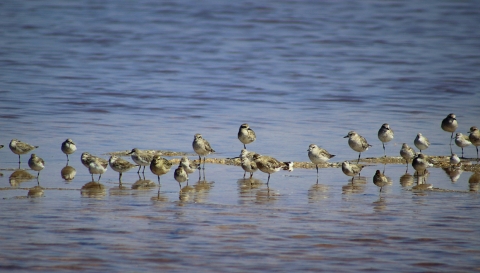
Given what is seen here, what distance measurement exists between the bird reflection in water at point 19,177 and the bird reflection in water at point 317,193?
5337 mm

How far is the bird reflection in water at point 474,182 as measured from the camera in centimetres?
1395

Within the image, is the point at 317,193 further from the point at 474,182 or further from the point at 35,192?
the point at 35,192

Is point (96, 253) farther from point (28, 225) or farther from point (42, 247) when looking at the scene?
point (28, 225)

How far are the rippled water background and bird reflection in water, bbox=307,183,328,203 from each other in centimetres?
6

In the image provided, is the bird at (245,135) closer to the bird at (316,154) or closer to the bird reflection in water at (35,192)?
the bird at (316,154)

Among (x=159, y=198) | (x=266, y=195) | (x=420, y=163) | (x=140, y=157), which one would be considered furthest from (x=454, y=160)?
(x=159, y=198)

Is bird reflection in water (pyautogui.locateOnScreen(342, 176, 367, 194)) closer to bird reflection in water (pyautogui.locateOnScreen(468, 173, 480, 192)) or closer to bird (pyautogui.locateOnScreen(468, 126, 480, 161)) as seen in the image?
bird reflection in water (pyautogui.locateOnScreen(468, 173, 480, 192))

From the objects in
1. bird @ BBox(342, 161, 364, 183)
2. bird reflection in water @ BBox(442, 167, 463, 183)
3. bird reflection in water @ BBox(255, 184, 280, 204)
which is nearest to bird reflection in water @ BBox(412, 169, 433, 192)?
bird reflection in water @ BBox(442, 167, 463, 183)

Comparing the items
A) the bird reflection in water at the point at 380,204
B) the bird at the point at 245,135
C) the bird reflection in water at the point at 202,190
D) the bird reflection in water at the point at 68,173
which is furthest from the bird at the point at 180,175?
the bird at the point at 245,135

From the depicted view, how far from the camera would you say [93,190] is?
1309 cm

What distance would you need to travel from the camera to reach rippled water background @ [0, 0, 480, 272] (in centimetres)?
980

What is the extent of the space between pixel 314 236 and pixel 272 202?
7.40ft

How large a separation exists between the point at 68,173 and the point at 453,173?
8070mm

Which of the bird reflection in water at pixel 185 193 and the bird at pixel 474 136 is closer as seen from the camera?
the bird reflection in water at pixel 185 193
